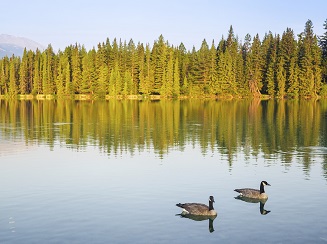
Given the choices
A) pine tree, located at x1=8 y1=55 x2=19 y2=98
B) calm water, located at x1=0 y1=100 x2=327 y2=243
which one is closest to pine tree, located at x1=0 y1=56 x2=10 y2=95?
pine tree, located at x1=8 y1=55 x2=19 y2=98

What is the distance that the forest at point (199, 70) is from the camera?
149250 mm

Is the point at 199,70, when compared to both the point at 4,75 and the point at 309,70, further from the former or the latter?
the point at 4,75

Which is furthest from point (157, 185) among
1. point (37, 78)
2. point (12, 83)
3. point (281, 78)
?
point (12, 83)

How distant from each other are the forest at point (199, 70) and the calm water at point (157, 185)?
101 meters

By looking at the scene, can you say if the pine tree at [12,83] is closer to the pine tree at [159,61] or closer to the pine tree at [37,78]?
the pine tree at [37,78]

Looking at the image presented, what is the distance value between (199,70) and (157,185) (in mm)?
137103

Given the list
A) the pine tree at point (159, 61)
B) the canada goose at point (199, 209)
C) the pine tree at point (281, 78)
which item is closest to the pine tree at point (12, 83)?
the pine tree at point (159, 61)

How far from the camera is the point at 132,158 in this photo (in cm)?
3600

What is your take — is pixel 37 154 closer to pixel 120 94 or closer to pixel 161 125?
pixel 161 125

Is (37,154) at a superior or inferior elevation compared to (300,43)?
inferior

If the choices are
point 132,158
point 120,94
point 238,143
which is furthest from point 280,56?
point 132,158

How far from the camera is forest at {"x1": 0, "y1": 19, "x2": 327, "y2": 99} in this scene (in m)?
149

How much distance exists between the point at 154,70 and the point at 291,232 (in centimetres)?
14705

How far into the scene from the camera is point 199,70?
161125 mm
